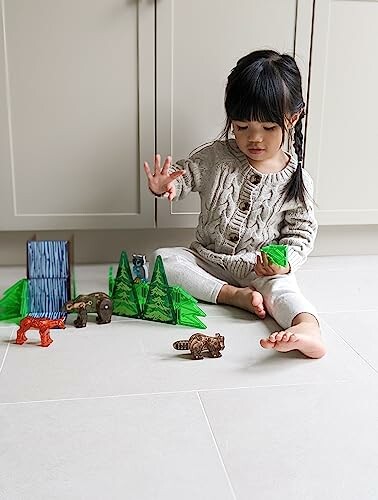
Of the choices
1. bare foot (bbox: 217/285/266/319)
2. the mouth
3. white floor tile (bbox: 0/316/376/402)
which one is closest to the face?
the mouth

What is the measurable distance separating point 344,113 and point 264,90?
0.42 metres

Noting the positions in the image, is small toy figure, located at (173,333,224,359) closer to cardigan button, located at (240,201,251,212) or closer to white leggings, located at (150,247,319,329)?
white leggings, located at (150,247,319,329)

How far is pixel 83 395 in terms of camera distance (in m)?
1.04

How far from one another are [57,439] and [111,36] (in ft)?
3.50

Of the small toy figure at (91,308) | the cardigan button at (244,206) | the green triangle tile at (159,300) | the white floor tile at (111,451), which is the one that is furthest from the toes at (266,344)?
the cardigan button at (244,206)

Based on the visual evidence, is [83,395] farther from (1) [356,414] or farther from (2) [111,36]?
(2) [111,36]

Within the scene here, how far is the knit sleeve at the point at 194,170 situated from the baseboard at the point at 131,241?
11.3 inches

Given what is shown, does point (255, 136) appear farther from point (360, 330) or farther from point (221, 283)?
point (360, 330)

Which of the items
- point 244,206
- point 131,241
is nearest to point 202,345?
point 244,206

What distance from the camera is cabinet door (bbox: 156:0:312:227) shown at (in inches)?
63.2

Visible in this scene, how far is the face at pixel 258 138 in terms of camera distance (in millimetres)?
1460

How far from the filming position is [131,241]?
6.06 feet

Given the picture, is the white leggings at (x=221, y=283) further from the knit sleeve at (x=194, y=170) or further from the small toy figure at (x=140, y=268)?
the knit sleeve at (x=194, y=170)

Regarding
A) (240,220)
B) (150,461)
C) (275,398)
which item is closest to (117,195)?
(240,220)
